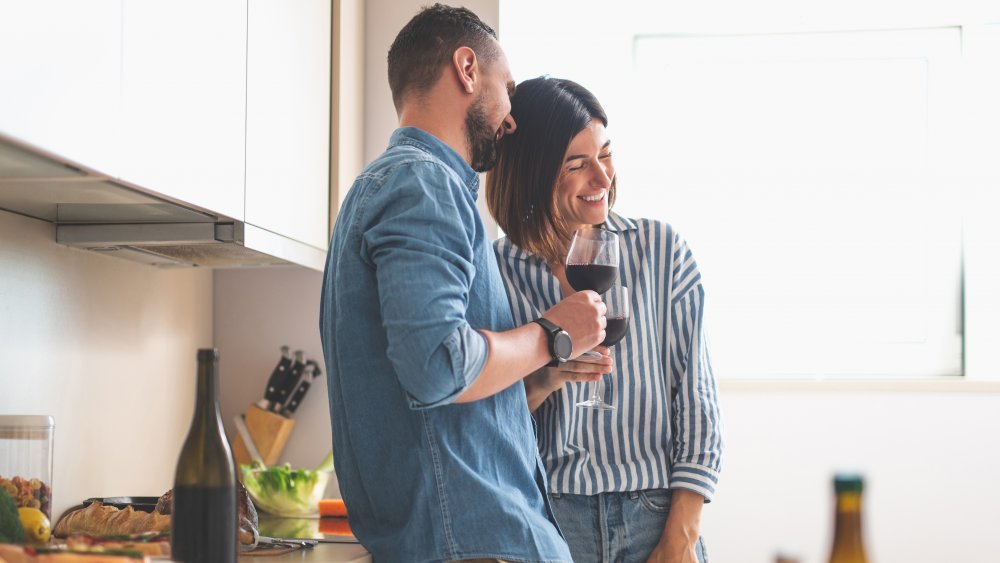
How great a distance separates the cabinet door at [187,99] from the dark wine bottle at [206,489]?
1.05 ft

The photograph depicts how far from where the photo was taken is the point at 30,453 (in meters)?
1.58

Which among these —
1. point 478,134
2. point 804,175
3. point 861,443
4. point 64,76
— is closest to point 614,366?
point 478,134

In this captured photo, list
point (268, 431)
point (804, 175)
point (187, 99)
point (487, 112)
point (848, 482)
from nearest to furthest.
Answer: point (848, 482)
point (487, 112)
point (187, 99)
point (268, 431)
point (804, 175)

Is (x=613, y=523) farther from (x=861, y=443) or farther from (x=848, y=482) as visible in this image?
(x=861, y=443)

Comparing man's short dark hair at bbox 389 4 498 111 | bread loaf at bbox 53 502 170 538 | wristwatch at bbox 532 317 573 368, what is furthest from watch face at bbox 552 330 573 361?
bread loaf at bbox 53 502 170 538

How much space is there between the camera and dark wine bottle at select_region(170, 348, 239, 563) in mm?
1181

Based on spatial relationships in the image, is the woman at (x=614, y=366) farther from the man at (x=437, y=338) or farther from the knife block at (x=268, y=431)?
the knife block at (x=268, y=431)

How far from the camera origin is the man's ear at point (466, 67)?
4.65ft

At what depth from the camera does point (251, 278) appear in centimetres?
259

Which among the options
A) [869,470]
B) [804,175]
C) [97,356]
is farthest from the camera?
[804,175]

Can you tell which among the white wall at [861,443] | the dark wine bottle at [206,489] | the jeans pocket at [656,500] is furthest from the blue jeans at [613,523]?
the white wall at [861,443]

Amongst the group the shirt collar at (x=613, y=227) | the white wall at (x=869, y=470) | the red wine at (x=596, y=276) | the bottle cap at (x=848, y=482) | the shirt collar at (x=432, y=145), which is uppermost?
the shirt collar at (x=432, y=145)

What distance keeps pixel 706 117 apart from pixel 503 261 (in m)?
1.79

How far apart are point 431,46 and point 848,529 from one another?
33.8 inches
